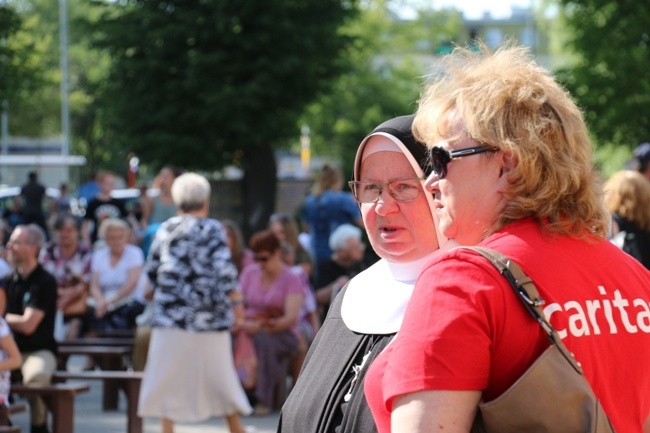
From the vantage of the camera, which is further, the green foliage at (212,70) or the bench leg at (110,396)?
the green foliage at (212,70)

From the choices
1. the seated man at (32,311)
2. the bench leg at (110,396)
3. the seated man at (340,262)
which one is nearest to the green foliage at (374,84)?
the seated man at (340,262)

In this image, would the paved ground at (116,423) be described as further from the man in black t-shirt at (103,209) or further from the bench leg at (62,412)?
the man in black t-shirt at (103,209)

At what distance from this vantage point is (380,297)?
320cm

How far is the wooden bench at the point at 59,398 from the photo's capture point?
8245 mm

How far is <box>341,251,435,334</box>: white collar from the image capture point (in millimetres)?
3100

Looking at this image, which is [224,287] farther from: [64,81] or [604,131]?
[64,81]

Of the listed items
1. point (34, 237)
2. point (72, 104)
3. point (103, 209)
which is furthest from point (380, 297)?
point (72, 104)

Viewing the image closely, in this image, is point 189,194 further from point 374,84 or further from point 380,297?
point 374,84

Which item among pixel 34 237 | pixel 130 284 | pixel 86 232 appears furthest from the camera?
pixel 86 232

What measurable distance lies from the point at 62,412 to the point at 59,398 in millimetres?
103

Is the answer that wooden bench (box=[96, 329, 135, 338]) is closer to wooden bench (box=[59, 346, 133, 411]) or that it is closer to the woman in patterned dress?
wooden bench (box=[59, 346, 133, 411])

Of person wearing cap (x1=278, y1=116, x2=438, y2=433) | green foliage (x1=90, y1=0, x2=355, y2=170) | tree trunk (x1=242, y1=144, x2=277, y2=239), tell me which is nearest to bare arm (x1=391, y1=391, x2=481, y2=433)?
person wearing cap (x1=278, y1=116, x2=438, y2=433)

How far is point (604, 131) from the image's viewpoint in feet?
77.7

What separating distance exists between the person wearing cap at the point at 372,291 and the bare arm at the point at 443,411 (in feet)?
2.73
